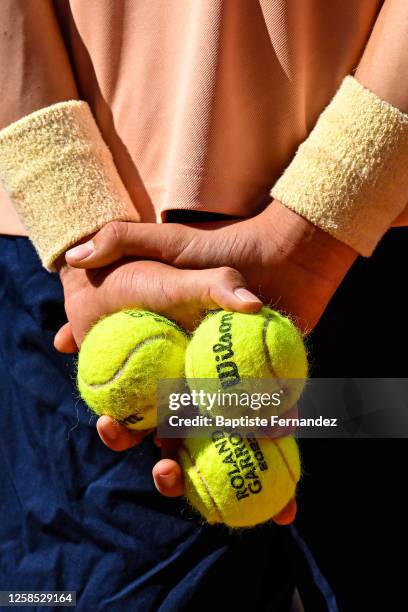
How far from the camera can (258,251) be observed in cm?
92

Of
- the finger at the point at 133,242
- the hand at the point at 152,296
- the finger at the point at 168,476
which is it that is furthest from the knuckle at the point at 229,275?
the finger at the point at 168,476

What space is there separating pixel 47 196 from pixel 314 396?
0.65 metres

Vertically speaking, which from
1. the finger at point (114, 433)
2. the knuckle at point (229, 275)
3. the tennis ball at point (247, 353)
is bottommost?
the finger at point (114, 433)

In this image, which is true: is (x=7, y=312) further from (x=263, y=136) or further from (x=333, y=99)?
(x=333, y=99)

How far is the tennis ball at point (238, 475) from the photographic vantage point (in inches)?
36.6

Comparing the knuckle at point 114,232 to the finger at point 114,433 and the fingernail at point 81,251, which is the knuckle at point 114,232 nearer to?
the fingernail at point 81,251

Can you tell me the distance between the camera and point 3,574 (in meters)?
1.26

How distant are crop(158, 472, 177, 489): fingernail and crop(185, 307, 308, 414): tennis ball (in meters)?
0.17

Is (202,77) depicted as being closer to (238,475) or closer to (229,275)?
(229,275)

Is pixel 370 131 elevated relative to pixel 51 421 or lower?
elevated

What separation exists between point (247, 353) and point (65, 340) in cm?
40

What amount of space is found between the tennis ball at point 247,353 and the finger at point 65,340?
1.00 feet

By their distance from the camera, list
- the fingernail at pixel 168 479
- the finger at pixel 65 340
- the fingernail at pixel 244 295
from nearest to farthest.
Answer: the fingernail at pixel 244 295
the fingernail at pixel 168 479
the finger at pixel 65 340

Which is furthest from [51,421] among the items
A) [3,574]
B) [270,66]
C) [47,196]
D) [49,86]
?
[270,66]
